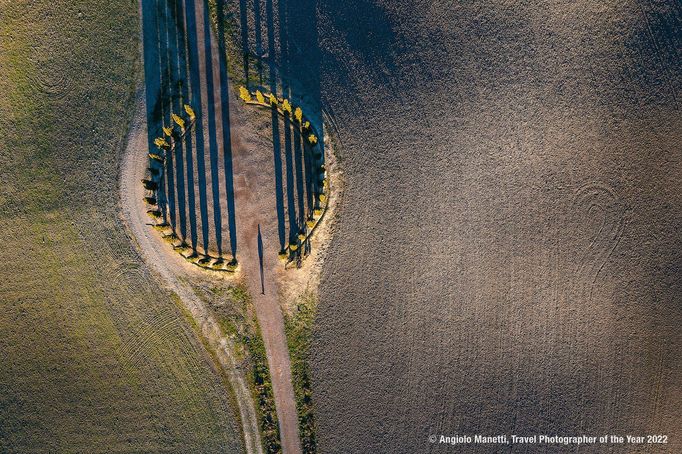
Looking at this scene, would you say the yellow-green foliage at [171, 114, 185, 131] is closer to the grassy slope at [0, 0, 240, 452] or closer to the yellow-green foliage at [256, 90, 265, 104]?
the grassy slope at [0, 0, 240, 452]

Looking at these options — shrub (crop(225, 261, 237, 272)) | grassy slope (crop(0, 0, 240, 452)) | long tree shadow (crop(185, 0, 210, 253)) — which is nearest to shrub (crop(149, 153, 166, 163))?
long tree shadow (crop(185, 0, 210, 253))

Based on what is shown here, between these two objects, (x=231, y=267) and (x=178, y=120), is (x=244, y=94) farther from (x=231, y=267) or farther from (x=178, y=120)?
(x=231, y=267)

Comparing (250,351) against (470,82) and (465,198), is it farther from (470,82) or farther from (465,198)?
(470,82)

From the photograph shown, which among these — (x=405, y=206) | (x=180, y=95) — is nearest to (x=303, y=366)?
(x=405, y=206)

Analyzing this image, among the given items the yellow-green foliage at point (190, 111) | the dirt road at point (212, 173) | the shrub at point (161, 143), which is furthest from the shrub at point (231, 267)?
the yellow-green foliage at point (190, 111)

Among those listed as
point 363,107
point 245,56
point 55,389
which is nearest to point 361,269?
Result: point 363,107

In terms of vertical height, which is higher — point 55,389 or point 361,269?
point 361,269
